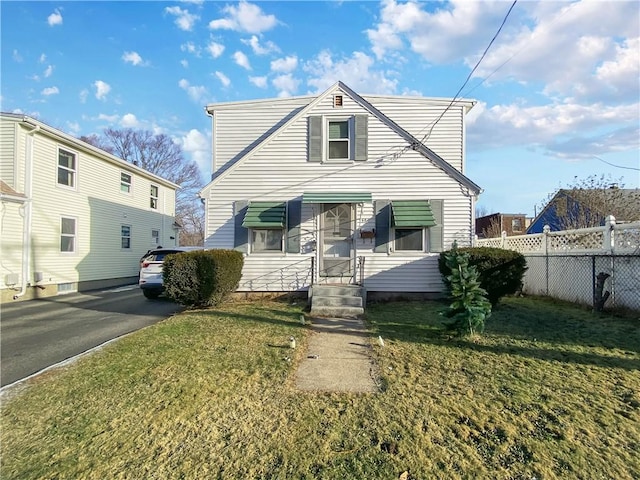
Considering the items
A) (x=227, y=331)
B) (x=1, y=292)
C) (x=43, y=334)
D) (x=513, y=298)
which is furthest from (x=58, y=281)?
(x=513, y=298)

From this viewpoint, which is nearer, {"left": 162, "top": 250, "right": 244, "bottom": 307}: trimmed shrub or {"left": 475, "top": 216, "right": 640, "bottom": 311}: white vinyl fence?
{"left": 475, "top": 216, "right": 640, "bottom": 311}: white vinyl fence

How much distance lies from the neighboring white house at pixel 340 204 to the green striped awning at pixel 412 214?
0.12 ft

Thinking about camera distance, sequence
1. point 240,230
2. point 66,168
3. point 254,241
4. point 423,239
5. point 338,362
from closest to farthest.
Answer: point 338,362 < point 423,239 < point 240,230 < point 254,241 < point 66,168

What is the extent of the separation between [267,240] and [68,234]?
861cm

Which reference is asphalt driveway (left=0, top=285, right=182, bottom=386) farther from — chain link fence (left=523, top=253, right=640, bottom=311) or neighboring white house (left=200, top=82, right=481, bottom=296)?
chain link fence (left=523, top=253, right=640, bottom=311)

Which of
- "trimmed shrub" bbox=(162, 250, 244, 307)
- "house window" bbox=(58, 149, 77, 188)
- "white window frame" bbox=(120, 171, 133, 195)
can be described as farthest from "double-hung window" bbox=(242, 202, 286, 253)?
"white window frame" bbox=(120, 171, 133, 195)

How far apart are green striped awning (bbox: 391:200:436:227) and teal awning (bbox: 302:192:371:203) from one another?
83 cm

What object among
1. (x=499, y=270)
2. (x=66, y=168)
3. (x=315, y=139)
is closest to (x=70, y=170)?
(x=66, y=168)

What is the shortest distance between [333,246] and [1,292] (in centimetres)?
1000

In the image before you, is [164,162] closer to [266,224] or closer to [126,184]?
[126,184]

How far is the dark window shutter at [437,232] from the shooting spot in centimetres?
969

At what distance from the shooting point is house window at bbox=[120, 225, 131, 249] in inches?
659

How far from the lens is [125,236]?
17.0 metres

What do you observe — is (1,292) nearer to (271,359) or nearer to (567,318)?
(271,359)
